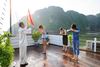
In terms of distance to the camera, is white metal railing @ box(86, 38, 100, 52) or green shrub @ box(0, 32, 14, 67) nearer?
green shrub @ box(0, 32, 14, 67)

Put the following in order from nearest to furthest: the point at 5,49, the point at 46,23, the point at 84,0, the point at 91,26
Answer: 1. the point at 5,49
2. the point at 84,0
3. the point at 91,26
4. the point at 46,23

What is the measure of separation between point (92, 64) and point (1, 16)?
10.3ft

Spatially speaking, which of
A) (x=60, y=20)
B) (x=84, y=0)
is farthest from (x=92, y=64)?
(x=60, y=20)

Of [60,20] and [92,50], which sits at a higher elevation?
[60,20]

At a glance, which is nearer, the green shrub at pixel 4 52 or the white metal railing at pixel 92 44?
the green shrub at pixel 4 52

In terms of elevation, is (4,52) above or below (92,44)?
above

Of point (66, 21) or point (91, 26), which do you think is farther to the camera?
point (66, 21)

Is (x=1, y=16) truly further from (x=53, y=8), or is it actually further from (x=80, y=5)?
(x=53, y=8)

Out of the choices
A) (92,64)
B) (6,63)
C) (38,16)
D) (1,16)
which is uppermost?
(38,16)

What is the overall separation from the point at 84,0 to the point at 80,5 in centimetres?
85

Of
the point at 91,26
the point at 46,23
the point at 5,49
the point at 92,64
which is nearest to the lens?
the point at 5,49

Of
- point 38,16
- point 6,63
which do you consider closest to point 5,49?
point 6,63

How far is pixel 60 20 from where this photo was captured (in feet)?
90.1

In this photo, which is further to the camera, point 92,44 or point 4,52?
point 92,44
